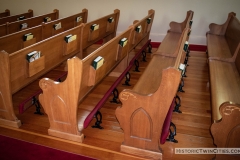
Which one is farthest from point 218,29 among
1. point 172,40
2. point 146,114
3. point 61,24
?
point 146,114

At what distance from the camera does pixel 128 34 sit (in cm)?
298

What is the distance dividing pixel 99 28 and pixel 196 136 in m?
2.14

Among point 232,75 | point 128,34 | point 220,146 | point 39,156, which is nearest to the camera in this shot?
point 220,146

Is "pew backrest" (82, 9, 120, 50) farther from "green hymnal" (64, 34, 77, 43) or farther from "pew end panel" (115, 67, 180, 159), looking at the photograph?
"pew end panel" (115, 67, 180, 159)

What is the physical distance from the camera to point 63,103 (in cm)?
202

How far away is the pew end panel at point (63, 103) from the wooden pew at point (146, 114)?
39 cm

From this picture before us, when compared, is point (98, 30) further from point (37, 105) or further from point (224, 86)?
point (224, 86)

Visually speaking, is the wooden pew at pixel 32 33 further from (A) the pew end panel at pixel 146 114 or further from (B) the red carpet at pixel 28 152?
(A) the pew end panel at pixel 146 114

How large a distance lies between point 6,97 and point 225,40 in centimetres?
338

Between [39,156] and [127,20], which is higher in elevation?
[127,20]

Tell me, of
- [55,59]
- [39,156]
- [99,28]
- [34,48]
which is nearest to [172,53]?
[99,28]

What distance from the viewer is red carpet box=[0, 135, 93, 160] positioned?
194cm

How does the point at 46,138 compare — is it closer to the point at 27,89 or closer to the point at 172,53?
the point at 27,89

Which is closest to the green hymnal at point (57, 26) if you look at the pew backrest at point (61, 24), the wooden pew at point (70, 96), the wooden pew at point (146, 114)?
the pew backrest at point (61, 24)
